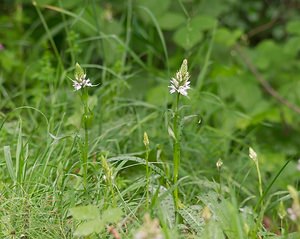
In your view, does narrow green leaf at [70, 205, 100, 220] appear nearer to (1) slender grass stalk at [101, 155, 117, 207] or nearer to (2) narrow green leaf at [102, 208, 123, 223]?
(2) narrow green leaf at [102, 208, 123, 223]

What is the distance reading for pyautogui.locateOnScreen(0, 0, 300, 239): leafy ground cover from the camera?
2160mm

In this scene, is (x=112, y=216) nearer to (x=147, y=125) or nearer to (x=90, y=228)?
(x=90, y=228)

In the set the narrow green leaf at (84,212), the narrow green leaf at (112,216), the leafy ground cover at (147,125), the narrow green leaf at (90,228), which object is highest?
the narrow green leaf at (112,216)

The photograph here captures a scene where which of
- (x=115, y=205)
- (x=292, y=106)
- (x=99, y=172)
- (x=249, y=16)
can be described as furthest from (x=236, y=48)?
(x=115, y=205)

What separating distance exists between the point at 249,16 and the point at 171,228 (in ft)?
12.3

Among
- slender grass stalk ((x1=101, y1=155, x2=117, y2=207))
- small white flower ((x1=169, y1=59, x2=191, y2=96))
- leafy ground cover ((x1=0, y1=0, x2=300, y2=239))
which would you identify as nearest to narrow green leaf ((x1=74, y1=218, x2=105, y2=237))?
leafy ground cover ((x1=0, y1=0, x2=300, y2=239))

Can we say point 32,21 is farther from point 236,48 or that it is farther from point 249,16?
point 249,16

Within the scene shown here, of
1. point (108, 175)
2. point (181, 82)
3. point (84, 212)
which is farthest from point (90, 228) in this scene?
point (181, 82)

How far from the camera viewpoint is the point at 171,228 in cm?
209

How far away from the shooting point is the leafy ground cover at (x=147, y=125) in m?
2.16

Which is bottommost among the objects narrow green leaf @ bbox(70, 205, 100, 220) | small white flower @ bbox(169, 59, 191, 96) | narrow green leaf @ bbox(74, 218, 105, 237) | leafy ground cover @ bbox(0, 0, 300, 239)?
leafy ground cover @ bbox(0, 0, 300, 239)

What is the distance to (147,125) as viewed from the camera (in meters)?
3.32

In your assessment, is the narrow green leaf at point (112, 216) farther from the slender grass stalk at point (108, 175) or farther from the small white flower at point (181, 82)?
the small white flower at point (181, 82)

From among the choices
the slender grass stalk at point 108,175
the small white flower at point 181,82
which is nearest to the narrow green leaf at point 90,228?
the slender grass stalk at point 108,175
